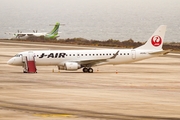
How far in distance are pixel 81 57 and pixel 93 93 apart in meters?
29.8

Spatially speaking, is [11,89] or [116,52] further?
[116,52]

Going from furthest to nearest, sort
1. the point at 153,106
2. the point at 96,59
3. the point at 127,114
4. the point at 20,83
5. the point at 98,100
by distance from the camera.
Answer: the point at 96,59, the point at 20,83, the point at 98,100, the point at 153,106, the point at 127,114

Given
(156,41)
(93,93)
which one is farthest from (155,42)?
(93,93)

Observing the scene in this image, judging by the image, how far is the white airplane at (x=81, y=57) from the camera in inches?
3462

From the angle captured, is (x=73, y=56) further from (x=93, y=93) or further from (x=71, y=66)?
(x=93, y=93)

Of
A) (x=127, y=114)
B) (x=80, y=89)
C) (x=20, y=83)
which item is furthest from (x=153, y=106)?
(x=20, y=83)

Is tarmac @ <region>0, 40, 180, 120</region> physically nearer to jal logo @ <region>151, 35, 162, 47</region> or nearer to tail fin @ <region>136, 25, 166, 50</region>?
tail fin @ <region>136, 25, 166, 50</region>

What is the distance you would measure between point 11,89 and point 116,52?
2887 cm

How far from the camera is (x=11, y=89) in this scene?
6294 cm

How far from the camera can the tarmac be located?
145 ft

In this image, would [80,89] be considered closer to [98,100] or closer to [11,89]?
[11,89]

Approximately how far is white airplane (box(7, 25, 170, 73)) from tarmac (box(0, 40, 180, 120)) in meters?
1.39

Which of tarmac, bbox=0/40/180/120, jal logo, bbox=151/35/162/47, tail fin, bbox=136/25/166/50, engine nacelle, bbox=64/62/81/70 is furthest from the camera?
jal logo, bbox=151/35/162/47

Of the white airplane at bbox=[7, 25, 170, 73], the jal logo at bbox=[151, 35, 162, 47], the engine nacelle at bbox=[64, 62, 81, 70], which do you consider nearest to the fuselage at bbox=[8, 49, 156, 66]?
the white airplane at bbox=[7, 25, 170, 73]
